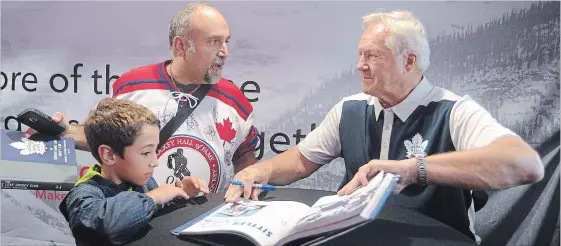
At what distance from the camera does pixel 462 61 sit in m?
2.46

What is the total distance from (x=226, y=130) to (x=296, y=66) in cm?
45

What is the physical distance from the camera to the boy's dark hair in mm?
1716

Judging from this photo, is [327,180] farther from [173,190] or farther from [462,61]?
[173,190]

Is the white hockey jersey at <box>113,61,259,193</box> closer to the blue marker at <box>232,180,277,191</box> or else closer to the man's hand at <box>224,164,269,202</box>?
the man's hand at <box>224,164,269,202</box>

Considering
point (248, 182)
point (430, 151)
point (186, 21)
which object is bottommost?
point (248, 182)

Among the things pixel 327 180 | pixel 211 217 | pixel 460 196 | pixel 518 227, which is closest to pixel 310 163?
pixel 327 180

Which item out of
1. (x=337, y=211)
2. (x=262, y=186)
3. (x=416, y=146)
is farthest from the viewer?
(x=416, y=146)

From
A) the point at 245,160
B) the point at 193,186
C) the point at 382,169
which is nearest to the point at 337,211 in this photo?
the point at 382,169

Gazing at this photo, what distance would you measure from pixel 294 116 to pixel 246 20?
0.47m

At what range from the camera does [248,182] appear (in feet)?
6.43

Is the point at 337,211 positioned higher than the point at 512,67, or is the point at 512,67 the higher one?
the point at 512,67

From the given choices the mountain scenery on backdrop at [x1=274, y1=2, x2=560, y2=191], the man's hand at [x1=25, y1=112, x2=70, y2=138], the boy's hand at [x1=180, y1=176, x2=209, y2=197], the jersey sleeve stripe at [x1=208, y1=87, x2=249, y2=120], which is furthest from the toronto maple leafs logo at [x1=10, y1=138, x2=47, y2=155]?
the mountain scenery on backdrop at [x1=274, y1=2, x2=560, y2=191]

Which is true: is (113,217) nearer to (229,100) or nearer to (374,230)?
(374,230)

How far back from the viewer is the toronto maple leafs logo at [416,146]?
2.00 metres
